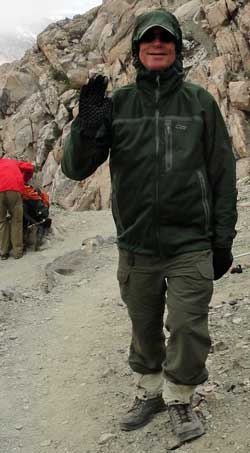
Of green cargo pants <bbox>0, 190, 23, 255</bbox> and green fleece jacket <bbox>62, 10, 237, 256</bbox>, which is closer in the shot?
green fleece jacket <bbox>62, 10, 237, 256</bbox>

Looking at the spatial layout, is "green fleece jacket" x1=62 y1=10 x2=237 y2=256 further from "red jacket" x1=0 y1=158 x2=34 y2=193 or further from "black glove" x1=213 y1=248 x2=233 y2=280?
"red jacket" x1=0 y1=158 x2=34 y2=193

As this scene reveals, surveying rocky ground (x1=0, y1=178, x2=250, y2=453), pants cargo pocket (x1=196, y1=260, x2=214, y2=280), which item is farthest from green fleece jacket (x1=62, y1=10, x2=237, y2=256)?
rocky ground (x1=0, y1=178, x2=250, y2=453)

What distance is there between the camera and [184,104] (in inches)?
150

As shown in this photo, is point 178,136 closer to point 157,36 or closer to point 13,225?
point 157,36

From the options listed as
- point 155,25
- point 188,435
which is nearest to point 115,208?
point 155,25

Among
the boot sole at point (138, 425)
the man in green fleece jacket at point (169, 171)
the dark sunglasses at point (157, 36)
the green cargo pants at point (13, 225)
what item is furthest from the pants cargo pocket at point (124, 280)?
the green cargo pants at point (13, 225)

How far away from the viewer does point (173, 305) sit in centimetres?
384

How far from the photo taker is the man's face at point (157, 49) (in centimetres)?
377

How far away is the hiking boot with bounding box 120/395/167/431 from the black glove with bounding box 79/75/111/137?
2072 millimetres

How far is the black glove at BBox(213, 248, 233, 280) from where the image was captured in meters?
4.02

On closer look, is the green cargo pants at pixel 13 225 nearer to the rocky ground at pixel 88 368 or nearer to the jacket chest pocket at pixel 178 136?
the rocky ground at pixel 88 368

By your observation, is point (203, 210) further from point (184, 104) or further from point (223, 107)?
point (223, 107)

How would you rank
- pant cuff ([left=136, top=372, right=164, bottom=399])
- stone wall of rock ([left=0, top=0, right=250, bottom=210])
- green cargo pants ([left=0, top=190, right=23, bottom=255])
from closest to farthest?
pant cuff ([left=136, top=372, right=164, bottom=399]), green cargo pants ([left=0, top=190, right=23, bottom=255]), stone wall of rock ([left=0, top=0, right=250, bottom=210])

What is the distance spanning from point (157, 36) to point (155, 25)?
0.31 ft
